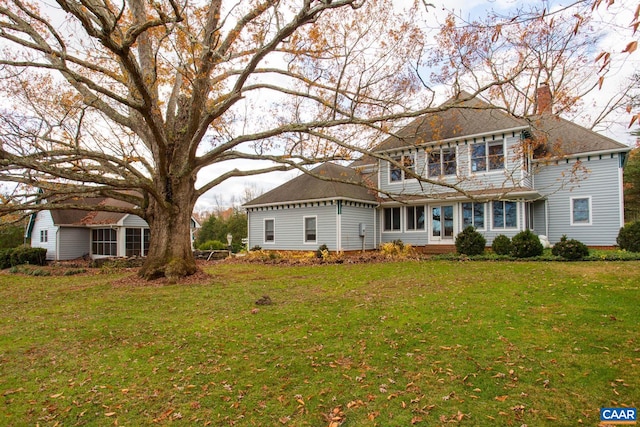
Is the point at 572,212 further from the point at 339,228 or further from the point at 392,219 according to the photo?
the point at 339,228

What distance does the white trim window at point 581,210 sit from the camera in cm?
1628

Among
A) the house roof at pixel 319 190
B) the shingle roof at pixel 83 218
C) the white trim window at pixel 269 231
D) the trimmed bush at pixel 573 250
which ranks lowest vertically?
the trimmed bush at pixel 573 250

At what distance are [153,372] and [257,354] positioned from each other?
4.28 ft

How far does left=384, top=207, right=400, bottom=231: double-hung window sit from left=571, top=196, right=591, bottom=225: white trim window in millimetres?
8015

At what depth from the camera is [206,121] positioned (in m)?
10.4

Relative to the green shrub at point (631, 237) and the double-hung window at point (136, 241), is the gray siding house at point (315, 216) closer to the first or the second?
the double-hung window at point (136, 241)

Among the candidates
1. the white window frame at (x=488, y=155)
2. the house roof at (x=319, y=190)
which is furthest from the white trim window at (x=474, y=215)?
the house roof at (x=319, y=190)

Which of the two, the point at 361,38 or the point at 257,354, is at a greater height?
the point at 361,38

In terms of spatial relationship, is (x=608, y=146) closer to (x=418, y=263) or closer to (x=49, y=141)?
(x=418, y=263)

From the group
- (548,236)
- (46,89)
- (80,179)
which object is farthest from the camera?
(548,236)

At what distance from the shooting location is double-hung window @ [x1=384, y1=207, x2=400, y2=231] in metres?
20.1

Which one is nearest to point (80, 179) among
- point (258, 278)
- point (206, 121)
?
point (206, 121)

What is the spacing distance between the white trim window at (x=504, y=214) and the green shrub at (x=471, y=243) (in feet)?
7.67

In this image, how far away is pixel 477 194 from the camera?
53.3 feet
